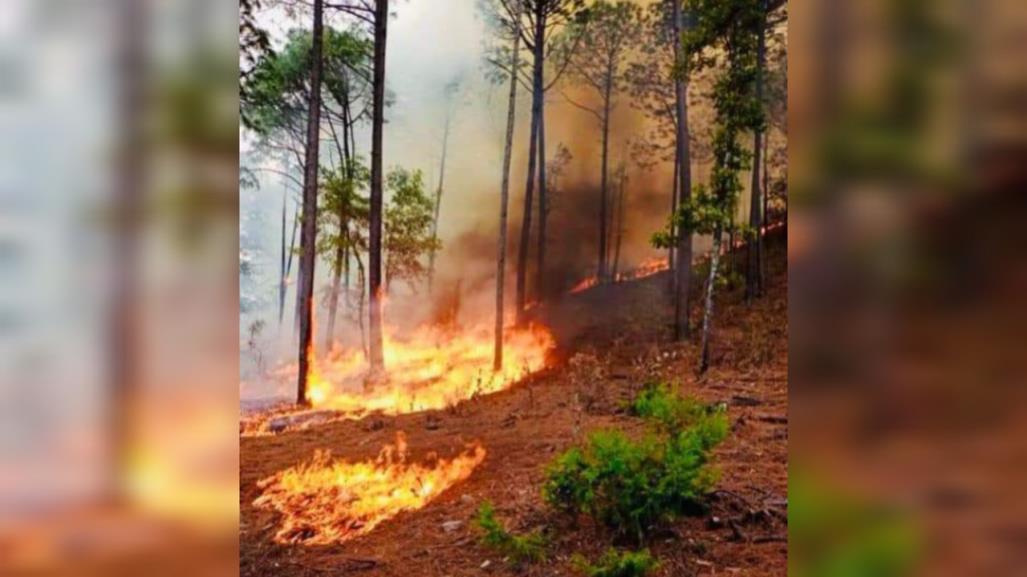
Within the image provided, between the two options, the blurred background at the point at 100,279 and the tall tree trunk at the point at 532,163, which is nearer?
the blurred background at the point at 100,279

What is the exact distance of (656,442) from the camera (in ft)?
6.79

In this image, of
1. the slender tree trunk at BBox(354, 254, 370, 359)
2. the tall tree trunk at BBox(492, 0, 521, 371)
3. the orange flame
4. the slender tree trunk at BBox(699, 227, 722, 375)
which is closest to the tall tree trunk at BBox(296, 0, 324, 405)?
the slender tree trunk at BBox(354, 254, 370, 359)

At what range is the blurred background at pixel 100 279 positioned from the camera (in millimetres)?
1315

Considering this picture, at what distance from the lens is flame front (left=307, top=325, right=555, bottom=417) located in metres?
2.13

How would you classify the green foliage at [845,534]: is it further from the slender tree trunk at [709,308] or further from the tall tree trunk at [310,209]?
the tall tree trunk at [310,209]

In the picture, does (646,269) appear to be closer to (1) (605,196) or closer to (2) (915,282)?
(1) (605,196)

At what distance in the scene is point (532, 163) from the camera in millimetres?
2115

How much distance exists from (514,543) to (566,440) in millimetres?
349

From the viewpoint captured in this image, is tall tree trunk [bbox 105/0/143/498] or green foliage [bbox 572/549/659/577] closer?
tall tree trunk [bbox 105/0/143/498]

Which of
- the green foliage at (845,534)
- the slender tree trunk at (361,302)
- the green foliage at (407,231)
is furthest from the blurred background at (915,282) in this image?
the slender tree trunk at (361,302)

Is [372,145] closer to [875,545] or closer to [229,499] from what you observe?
[229,499]

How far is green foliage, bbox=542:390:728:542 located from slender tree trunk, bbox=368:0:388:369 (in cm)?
70

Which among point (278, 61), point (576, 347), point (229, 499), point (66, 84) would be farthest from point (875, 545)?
point (278, 61)

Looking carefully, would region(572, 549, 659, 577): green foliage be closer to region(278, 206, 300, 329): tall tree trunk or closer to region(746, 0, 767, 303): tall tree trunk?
region(746, 0, 767, 303): tall tree trunk
